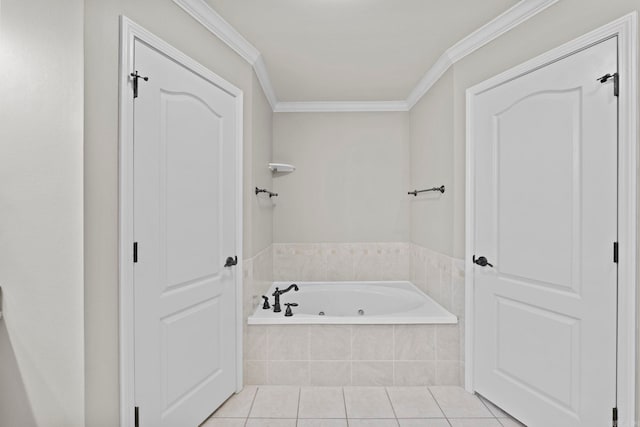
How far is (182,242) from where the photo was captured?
1799 millimetres

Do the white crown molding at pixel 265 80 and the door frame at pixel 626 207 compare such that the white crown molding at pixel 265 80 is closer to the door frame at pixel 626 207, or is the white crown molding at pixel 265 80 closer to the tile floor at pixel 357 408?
the door frame at pixel 626 207

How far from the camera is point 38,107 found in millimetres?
1222

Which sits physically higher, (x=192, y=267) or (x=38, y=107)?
(x=38, y=107)

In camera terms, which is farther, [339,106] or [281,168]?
[339,106]

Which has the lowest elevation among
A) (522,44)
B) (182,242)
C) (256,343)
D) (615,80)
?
(256,343)

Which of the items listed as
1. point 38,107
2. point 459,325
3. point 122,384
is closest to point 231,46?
point 38,107

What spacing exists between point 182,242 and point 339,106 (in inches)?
94.5

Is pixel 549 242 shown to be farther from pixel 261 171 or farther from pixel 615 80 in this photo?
pixel 261 171

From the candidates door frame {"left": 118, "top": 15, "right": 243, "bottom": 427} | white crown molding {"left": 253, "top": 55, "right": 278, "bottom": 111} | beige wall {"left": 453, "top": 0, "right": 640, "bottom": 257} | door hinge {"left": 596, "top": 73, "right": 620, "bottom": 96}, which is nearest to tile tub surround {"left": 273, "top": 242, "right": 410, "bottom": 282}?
beige wall {"left": 453, "top": 0, "right": 640, "bottom": 257}

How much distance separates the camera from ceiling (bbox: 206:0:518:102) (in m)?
1.92

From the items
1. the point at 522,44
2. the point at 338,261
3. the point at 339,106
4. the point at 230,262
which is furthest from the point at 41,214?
the point at 339,106

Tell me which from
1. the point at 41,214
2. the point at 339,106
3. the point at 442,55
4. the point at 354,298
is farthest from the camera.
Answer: the point at 339,106

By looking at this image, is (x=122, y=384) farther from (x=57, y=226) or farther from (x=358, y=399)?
(x=358, y=399)

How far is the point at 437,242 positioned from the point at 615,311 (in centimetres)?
137
